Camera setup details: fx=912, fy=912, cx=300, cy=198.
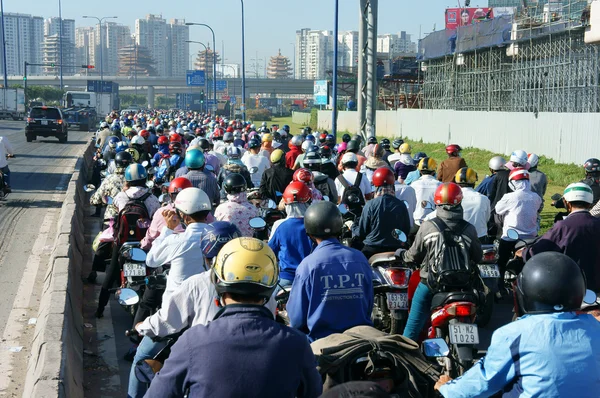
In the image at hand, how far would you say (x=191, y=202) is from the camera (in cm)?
723

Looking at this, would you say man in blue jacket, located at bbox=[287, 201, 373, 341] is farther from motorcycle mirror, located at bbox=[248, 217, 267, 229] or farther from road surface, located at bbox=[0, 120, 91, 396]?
road surface, located at bbox=[0, 120, 91, 396]

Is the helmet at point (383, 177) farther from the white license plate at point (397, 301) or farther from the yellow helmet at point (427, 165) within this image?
the yellow helmet at point (427, 165)

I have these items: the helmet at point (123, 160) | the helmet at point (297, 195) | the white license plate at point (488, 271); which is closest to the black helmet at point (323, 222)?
the helmet at point (297, 195)

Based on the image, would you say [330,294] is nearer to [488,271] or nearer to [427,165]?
[488,271]

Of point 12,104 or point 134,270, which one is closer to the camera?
point 134,270

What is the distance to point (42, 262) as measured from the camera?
13938 millimetres

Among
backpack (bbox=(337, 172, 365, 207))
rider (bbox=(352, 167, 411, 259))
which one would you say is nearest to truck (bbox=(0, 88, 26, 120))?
backpack (bbox=(337, 172, 365, 207))

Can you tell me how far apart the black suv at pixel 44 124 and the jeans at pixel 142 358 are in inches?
1701

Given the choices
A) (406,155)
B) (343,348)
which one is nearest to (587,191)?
(343,348)

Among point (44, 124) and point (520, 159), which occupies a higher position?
point (520, 159)

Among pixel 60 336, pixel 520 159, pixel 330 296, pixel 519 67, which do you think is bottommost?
pixel 60 336

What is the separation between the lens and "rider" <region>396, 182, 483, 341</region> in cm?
763

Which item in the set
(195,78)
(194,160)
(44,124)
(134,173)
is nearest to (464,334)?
(134,173)

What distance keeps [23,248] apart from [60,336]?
26.1ft
